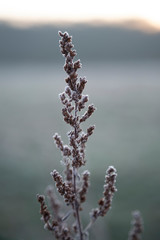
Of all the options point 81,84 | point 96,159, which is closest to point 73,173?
point 81,84

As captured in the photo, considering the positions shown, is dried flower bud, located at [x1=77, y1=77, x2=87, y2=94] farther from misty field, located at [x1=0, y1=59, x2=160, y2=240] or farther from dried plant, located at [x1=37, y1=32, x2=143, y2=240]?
Result: misty field, located at [x1=0, y1=59, x2=160, y2=240]

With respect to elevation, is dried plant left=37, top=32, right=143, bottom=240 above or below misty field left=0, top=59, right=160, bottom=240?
below

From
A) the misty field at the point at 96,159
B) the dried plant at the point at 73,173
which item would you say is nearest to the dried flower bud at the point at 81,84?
the dried plant at the point at 73,173

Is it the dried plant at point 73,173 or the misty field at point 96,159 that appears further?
the misty field at point 96,159

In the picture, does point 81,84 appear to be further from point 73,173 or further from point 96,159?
point 96,159

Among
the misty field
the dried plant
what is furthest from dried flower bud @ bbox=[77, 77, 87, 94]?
the misty field

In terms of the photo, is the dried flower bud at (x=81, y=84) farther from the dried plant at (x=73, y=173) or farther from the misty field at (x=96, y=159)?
the misty field at (x=96, y=159)

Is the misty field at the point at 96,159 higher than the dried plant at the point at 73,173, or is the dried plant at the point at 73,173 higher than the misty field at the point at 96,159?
the misty field at the point at 96,159

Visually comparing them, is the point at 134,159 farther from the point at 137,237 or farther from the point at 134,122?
the point at 137,237
